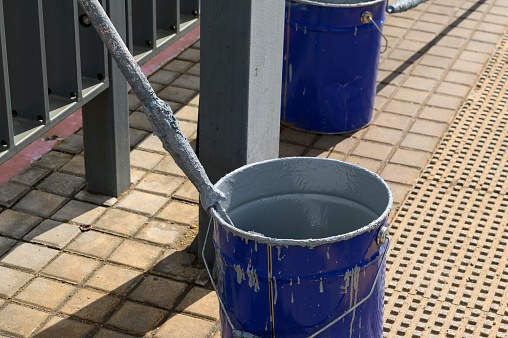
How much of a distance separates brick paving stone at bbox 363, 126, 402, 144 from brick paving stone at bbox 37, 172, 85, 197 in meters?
2.04

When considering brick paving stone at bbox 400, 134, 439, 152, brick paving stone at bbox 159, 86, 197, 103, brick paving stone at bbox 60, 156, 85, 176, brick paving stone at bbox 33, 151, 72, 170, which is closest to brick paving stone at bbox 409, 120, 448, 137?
brick paving stone at bbox 400, 134, 439, 152

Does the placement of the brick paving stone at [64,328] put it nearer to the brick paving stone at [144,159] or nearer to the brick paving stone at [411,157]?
the brick paving stone at [144,159]

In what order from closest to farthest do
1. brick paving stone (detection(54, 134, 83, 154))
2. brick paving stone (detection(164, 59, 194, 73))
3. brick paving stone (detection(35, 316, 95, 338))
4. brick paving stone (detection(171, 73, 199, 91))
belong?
1. brick paving stone (detection(35, 316, 95, 338))
2. brick paving stone (detection(54, 134, 83, 154))
3. brick paving stone (detection(171, 73, 199, 91))
4. brick paving stone (detection(164, 59, 194, 73))

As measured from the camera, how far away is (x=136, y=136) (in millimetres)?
5793

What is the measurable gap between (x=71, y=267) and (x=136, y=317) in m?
0.58

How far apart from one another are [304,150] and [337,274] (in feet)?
9.21

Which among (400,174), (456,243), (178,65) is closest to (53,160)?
(178,65)

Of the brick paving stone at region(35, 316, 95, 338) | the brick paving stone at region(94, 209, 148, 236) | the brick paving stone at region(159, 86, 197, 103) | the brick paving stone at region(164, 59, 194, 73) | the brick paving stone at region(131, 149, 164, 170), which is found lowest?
the brick paving stone at region(35, 316, 95, 338)

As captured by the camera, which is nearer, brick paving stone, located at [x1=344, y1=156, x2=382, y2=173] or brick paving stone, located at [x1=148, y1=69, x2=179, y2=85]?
brick paving stone, located at [x1=344, y1=156, x2=382, y2=173]

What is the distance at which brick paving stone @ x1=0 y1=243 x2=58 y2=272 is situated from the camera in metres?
4.46

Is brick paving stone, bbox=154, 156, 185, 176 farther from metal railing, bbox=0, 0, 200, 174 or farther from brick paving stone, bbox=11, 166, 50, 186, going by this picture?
brick paving stone, bbox=11, 166, 50, 186

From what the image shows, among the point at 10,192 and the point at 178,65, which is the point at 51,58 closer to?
the point at 10,192

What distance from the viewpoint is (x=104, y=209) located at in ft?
16.3

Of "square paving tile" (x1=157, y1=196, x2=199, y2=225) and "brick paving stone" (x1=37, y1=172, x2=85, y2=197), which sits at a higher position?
"brick paving stone" (x1=37, y1=172, x2=85, y2=197)
